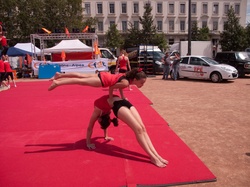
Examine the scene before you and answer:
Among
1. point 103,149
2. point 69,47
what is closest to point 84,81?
point 103,149

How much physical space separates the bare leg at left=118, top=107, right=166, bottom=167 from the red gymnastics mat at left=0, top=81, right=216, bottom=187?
0.11 m

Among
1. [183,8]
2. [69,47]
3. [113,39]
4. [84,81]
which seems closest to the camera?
[84,81]

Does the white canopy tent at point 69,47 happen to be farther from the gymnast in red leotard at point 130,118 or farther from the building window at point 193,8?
the building window at point 193,8

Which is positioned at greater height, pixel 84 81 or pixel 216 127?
pixel 84 81

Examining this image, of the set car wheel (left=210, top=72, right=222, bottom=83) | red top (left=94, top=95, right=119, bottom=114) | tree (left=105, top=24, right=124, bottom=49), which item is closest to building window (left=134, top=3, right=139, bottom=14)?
tree (left=105, top=24, right=124, bottom=49)

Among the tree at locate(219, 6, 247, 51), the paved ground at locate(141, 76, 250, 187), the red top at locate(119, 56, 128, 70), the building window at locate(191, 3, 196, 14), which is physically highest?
the building window at locate(191, 3, 196, 14)

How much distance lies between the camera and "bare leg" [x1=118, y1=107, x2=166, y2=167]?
12.9 feet

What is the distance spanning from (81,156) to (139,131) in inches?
46.7

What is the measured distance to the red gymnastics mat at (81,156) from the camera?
3.56 m

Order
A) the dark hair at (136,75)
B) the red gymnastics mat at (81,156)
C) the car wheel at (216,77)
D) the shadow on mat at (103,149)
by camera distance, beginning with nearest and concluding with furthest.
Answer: the red gymnastics mat at (81,156) → the dark hair at (136,75) → the shadow on mat at (103,149) → the car wheel at (216,77)

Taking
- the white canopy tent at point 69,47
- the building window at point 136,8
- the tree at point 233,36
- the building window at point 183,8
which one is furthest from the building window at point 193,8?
the white canopy tent at point 69,47

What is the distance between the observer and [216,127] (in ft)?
19.6

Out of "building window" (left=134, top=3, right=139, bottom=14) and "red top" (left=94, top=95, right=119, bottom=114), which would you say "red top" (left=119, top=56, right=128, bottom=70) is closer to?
"red top" (left=94, top=95, right=119, bottom=114)

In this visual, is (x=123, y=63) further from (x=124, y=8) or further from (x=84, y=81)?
(x=124, y=8)
